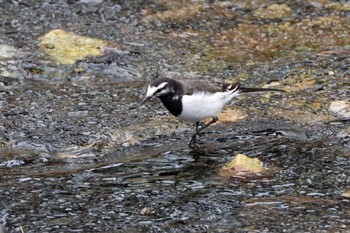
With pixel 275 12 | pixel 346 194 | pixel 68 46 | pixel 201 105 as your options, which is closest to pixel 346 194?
pixel 346 194

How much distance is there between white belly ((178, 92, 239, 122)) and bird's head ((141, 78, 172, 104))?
0.25 metres

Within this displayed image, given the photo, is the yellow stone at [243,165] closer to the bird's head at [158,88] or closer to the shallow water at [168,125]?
the shallow water at [168,125]

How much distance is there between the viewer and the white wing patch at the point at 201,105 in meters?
8.05

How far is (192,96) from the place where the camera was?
26.6 ft

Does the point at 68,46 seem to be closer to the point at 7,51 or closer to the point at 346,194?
the point at 7,51

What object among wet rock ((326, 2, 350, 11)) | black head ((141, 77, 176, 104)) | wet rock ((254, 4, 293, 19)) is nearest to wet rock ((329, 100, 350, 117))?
black head ((141, 77, 176, 104))

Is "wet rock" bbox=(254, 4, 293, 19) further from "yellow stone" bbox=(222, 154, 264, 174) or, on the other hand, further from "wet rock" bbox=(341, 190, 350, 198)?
"wet rock" bbox=(341, 190, 350, 198)

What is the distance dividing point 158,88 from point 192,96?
46 centimetres

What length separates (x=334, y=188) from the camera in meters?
6.93

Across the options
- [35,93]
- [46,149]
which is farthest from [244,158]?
[35,93]

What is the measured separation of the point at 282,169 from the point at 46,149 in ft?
8.41

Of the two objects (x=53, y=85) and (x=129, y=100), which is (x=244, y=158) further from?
(x=53, y=85)

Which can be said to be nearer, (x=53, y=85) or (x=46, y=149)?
(x=46, y=149)

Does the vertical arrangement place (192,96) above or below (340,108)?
above
